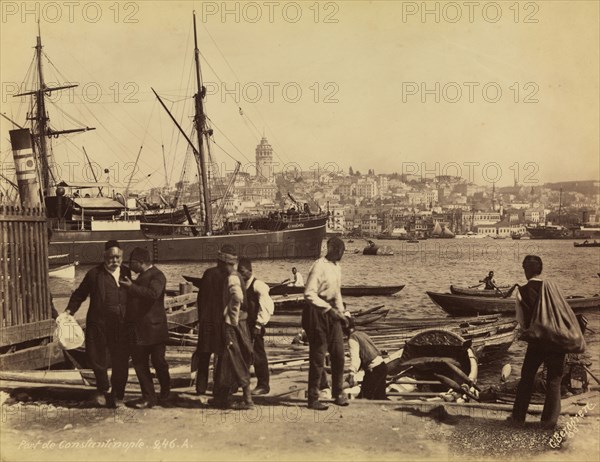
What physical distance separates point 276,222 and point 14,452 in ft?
193

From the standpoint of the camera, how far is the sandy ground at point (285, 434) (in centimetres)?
570

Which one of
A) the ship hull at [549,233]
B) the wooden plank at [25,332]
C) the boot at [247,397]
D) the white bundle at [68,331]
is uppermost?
the white bundle at [68,331]

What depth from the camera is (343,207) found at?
191m

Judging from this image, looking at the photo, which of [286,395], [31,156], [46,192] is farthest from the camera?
[46,192]

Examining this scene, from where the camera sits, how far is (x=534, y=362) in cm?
608

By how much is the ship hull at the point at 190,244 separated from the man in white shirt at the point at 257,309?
22.5 metres

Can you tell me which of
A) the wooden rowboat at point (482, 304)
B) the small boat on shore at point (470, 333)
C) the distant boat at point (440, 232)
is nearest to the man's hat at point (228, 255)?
the small boat on shore at point (470, 333)

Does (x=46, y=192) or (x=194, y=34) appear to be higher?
(x=194, y=34)

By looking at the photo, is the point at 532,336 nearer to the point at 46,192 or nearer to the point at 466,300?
the point at 466,300

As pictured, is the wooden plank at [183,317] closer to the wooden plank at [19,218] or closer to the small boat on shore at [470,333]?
the small boat on shore at [470,333]

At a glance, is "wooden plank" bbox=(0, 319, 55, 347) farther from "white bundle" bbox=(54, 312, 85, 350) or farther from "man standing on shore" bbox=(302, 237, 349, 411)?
"man standing on shore" bbox=(302, 237, 349, 411)

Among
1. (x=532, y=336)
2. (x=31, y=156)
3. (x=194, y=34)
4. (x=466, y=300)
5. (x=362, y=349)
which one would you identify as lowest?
(x=466, y=300)

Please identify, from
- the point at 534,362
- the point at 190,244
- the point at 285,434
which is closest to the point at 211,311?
the point at 285,434

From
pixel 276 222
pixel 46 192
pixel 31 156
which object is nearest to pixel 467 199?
pixel 276 222
